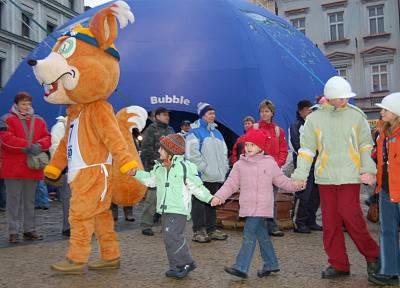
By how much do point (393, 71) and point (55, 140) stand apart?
Result: 27332mm

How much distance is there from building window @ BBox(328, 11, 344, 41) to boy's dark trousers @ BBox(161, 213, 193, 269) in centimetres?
3034

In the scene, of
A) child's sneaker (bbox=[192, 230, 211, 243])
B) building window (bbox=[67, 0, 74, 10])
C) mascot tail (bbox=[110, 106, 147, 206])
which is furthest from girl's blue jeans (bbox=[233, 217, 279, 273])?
building window (bbox=[67, 0, 74, 10])

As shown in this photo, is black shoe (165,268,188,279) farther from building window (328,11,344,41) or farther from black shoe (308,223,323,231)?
building window (328,11,344,41)

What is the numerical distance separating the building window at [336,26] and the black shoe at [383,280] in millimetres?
30318

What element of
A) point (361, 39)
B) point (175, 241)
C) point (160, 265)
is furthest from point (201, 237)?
point (361, 39)

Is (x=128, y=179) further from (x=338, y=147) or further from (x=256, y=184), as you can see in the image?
(x=338, y=147)

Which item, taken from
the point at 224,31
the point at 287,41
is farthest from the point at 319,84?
the point at 224,31

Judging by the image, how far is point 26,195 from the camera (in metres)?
6.77

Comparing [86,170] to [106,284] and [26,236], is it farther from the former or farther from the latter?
[26,236]

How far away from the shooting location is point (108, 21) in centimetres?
537

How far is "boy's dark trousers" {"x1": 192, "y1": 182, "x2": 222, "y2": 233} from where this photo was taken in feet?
22.5

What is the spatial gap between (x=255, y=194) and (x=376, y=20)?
3004 cm

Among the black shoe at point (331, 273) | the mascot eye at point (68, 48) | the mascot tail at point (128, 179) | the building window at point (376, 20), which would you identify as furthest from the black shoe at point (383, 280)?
the building window at point (376, 20)

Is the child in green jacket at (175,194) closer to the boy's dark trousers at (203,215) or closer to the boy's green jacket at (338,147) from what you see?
the boy's green jacket at (338,147)
